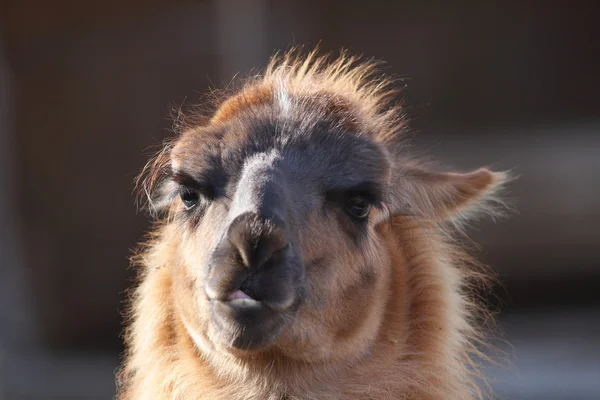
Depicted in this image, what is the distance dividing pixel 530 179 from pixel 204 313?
4365 mm

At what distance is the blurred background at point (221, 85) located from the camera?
631cm

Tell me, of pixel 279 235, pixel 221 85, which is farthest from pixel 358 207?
pixel 221 85

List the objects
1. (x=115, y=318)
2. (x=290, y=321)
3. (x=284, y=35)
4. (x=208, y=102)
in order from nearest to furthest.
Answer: (x=290, y=321) < (x=208, y=102) < (x=284, y=35) < (x=115, y=318)

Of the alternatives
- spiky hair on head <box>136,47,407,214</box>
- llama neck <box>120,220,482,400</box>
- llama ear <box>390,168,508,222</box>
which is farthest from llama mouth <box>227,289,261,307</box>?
llama ear <box>390,168,508,222</box>

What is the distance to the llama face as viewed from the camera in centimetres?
227

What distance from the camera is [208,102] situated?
3053mm

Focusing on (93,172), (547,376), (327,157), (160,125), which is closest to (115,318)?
(93,172)

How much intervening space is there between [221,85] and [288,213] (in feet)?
13.2

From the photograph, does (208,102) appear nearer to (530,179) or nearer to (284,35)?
(284,35)

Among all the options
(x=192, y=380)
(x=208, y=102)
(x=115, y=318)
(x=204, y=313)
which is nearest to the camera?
(x=204, y=313)

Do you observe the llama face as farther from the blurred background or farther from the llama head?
the blurred background

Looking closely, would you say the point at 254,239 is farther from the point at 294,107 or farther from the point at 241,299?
the point at 294,107

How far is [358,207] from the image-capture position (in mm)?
2676

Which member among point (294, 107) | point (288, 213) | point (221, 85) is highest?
point (221, 85)
